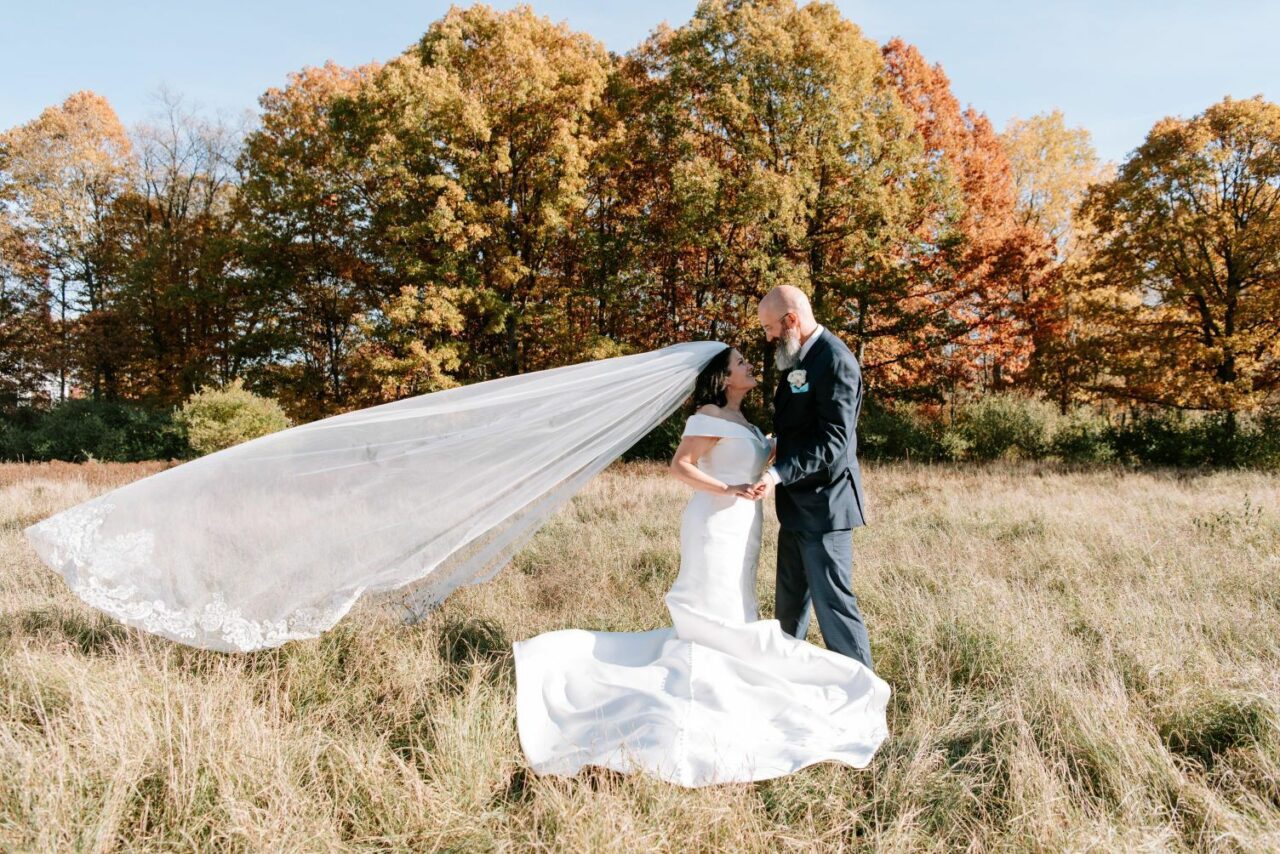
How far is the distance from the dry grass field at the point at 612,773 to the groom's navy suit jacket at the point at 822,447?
107 cm

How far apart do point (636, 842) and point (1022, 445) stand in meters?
17.5

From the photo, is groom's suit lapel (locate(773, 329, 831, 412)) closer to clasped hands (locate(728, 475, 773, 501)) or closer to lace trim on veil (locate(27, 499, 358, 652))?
clasped hands (locate(728, 475, 773, 501))

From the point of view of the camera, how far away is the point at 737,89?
17594 millimetres

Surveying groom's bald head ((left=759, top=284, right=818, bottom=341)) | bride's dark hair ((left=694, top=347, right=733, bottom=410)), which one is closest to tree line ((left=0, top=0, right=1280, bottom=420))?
bride's dark hair ((left=694, top=347, right=733, bottom=410))

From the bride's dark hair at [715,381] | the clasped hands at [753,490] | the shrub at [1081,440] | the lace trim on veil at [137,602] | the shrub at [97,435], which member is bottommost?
the shrub at [97,435]

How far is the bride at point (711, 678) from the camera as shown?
10.8 ft

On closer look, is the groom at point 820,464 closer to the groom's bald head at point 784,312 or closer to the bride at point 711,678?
the groom's bald head at point 784,312

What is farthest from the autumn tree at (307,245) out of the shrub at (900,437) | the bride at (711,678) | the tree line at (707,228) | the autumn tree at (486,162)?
the bride at (711,678)

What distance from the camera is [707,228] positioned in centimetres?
1802

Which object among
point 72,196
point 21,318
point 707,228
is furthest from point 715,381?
point 21,318

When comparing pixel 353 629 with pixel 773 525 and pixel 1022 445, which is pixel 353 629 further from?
pixel 1022 445

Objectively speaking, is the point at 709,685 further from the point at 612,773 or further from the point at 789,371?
the point at 789,371

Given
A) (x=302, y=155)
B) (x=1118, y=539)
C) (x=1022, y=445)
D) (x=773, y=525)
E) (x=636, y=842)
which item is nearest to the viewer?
(x=636, y=842)

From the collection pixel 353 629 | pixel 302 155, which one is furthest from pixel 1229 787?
pixel 302 155
